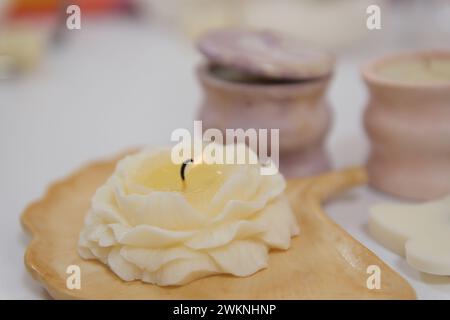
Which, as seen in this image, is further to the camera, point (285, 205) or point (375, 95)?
point (375, 95)

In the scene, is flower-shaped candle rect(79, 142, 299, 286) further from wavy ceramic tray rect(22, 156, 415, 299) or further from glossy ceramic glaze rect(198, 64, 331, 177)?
glossy ceramic glaze rect(198, 64, 331, 177)

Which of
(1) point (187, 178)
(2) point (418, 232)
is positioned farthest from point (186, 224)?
(2) point (418, 232)

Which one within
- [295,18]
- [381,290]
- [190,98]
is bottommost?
[381,290]

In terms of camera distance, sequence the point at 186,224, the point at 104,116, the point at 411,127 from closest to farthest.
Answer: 1. the point at 186,224
2. the point at 411,127
3. the point at 104,116

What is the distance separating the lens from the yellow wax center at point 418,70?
0.75 metres

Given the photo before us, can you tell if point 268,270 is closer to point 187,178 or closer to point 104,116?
point 187,178

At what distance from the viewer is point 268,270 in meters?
0.56

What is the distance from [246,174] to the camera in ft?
1.90

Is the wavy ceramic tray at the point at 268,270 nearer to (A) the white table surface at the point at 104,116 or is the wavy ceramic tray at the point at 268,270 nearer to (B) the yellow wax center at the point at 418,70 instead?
(A) the white table surface at the point at 104,116

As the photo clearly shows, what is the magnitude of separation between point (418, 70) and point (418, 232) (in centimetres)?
24

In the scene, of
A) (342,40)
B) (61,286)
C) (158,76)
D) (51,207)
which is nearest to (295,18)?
(342,40)

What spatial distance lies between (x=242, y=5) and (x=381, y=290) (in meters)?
0.98

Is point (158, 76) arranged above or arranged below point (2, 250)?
above

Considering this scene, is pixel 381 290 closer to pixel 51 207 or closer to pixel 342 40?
pixel 51 207
